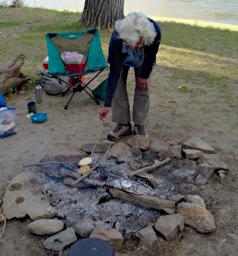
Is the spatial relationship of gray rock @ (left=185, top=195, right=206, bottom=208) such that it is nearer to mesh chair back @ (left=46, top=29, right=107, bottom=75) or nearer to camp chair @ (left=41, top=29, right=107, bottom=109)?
camp chair @ (left=41, top=29, right=107, bottom=109)

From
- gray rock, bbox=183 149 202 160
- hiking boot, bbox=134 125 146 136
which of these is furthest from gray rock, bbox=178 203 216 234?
hiking boot, bbox=134 125 146 136

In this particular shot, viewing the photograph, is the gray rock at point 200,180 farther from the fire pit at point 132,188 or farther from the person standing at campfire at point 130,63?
the person standing at campfire at point 130,63

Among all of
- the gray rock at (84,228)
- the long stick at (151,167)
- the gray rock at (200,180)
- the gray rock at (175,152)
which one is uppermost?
the long stick at (151,167)

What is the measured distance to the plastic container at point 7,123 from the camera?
4.63 meters

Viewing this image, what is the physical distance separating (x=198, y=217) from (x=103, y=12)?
6658 millimetres

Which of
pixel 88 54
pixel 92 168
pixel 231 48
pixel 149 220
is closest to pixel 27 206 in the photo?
pixel 92 168

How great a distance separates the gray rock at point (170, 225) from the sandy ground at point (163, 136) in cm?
7

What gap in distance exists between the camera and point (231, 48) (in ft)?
27.1

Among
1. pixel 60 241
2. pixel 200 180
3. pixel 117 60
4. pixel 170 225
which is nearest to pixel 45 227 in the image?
pixel 60 241

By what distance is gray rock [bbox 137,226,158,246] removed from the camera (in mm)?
2945

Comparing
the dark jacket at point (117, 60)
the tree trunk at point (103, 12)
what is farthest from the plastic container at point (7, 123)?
the tree trunk at point (103, 12)

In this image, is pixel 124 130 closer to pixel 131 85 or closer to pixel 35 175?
pixel 35 175

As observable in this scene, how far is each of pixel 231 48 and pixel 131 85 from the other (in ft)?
10.0

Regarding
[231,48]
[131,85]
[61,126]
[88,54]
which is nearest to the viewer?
[61,126]
